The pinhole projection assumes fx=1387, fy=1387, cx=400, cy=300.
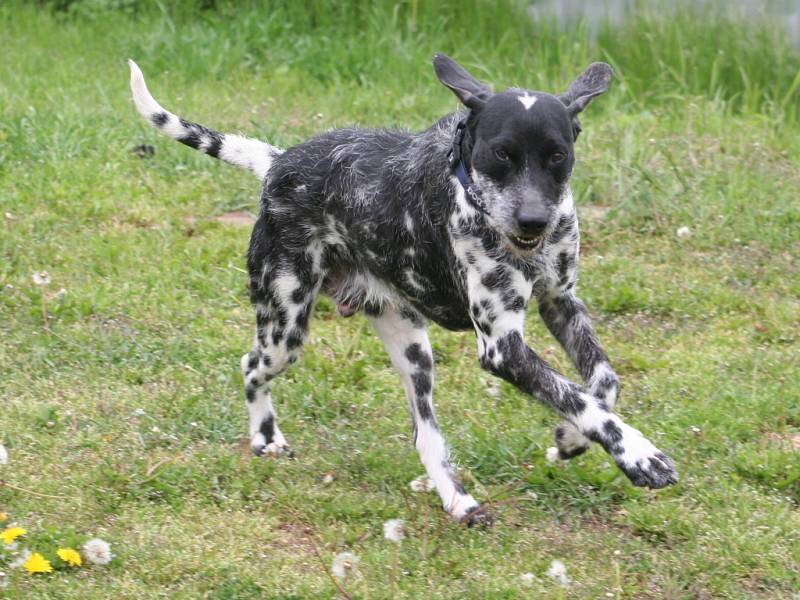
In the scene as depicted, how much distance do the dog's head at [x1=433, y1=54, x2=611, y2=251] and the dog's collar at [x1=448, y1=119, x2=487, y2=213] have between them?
0.05 meters

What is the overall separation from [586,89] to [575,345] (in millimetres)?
934

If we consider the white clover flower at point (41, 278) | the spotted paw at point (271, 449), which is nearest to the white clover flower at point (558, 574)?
the spotted paw at point (271, 449)

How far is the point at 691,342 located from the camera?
6.63 meters

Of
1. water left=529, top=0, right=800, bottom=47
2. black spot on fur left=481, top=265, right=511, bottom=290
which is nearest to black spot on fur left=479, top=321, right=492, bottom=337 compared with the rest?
black spot on fur left=481, top=265, right=511, bottom=290

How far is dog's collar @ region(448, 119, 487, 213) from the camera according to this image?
483cm

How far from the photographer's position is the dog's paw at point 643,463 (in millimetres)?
4449

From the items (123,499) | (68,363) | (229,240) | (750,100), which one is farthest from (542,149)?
(750,100)

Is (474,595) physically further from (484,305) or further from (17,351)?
(17,351)

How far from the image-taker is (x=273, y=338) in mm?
5652

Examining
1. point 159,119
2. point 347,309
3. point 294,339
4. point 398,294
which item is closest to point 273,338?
point 294,339

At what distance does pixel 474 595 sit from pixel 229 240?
3.45 m

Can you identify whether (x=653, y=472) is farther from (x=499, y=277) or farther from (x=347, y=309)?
(x=347, y=309)

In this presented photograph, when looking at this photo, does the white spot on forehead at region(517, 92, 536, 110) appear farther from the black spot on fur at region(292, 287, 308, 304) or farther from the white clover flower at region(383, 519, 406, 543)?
the white clover flower at region(383, 519, 406, 543)

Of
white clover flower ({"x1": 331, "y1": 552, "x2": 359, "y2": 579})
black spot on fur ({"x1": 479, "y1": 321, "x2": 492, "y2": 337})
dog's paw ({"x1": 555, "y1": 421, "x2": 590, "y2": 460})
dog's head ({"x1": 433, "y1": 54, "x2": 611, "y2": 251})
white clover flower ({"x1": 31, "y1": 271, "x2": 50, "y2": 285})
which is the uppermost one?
dog's head ({"x1": 433, "y1": 54, "x2": 611, "y2": 251})
